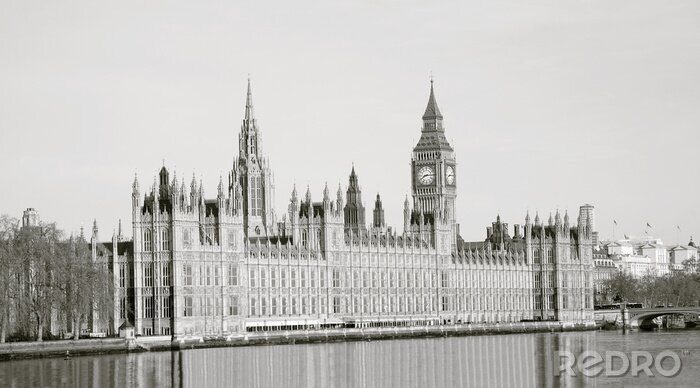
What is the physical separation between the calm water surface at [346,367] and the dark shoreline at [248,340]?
2035mm

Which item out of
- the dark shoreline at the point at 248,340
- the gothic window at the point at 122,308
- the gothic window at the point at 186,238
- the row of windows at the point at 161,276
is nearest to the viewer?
the dark shoreline at the point at 248,340

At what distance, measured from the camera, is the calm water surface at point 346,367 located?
106 m

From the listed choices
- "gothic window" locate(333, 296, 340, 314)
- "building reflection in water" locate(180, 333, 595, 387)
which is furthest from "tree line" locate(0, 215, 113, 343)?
"gothic window" locate(333, 296, 340, 314)

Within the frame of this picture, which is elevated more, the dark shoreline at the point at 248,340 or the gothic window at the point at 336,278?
the gothic window at the point at 336,278

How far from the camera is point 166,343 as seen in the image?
146 meters

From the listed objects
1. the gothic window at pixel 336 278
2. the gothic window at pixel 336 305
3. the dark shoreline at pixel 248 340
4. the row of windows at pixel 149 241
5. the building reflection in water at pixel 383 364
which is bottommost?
the building reflection in water at pixel 383 364

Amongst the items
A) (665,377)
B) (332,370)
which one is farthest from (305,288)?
(665,377)

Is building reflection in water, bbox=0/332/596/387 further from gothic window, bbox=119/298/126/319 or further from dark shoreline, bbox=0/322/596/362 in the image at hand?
gothic window, bbox=119/298/126/319

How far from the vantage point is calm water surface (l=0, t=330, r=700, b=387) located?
346 feet

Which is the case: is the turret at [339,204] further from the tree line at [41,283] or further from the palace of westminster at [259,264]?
the tree line at [41,283]

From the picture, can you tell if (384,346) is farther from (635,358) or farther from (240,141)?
(240,141)

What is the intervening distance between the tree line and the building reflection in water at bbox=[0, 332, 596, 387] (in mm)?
6983

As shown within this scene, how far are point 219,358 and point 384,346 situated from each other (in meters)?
24.6

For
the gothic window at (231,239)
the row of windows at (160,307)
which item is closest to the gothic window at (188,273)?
the row of windows at (160,307)
